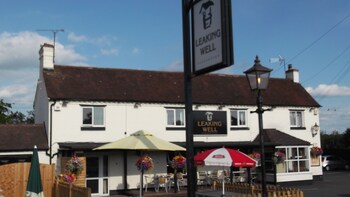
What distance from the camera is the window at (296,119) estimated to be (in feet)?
98.2

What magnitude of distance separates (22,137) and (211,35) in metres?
19.0

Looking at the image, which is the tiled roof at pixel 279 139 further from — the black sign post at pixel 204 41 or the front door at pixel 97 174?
the black sign post at pixel 204 41

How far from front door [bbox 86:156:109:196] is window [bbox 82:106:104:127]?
5.61 feet

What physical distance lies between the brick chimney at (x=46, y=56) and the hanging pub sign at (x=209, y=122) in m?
8.44

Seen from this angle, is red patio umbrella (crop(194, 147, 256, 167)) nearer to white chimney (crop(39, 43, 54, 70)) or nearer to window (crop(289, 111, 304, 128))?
white chimney (crop(39, 43, 54, 70))

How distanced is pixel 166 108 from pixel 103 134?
394cm

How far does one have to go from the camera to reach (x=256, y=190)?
14.7m

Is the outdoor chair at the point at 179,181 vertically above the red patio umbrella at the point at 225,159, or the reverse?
the red patio umbrella at the point at 225,159

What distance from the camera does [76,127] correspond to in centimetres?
2300

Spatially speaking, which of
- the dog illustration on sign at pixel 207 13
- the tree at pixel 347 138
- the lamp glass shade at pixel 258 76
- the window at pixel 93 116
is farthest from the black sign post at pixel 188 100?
the tree at pixel 347 138

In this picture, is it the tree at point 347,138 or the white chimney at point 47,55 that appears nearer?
the white chimney at point 47,55

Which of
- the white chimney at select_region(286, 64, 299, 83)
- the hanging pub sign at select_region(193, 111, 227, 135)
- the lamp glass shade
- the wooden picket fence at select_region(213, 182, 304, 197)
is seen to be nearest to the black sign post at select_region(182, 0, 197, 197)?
the lamp glass shade

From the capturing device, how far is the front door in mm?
23234

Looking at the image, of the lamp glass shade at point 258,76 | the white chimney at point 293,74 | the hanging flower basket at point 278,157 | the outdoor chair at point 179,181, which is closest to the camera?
Result: the lamp glass shade at point 258,76
